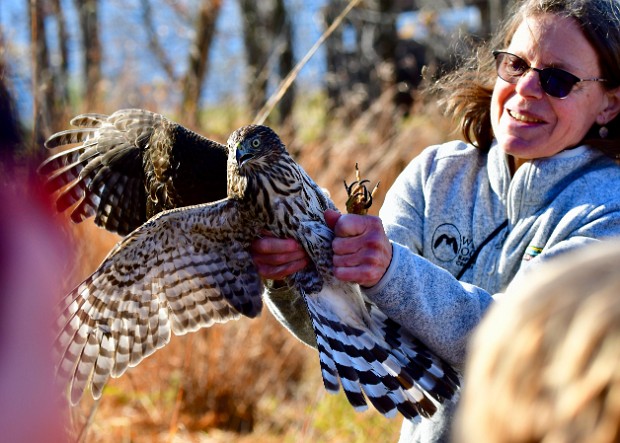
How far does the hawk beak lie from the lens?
2502 millimetres

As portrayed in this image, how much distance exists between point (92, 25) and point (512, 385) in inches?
496

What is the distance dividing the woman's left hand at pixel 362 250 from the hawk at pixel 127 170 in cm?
77

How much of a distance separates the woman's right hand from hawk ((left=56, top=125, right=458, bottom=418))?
0.11 feet

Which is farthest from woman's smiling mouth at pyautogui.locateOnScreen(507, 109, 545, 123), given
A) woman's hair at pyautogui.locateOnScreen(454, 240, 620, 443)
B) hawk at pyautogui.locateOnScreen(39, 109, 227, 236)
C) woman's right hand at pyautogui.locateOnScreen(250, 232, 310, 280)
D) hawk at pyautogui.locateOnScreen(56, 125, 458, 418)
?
woman's hair at pyautogui.locateOnScreen(454, 240, 620, 443)

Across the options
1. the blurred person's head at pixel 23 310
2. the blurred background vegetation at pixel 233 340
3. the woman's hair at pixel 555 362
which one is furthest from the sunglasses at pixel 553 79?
the blurred person's head at pixel 23 310

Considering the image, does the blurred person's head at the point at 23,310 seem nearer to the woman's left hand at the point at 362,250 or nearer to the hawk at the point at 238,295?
the woman's left hand at the point at 362,250

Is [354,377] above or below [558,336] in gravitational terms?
below

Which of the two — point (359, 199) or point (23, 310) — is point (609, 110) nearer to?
point (359, 199)

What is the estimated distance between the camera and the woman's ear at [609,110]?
2441 millimetres

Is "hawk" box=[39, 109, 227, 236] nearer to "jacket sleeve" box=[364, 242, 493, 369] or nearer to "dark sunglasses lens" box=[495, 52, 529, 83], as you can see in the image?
"jacket sleeve" box=[364, 242, 493, 369]

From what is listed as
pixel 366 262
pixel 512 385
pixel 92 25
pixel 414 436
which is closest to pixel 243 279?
pixel 366 262

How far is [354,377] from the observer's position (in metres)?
2.35

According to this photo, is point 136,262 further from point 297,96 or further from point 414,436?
point 297,96

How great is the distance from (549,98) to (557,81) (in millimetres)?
57
